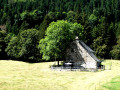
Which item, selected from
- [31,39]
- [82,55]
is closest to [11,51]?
[31,39]

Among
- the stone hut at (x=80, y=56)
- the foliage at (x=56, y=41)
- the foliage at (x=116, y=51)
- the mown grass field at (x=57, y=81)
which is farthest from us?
the foliage at (x=116, y=51)

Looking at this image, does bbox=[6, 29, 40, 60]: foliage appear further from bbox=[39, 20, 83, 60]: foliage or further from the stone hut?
the stone hut

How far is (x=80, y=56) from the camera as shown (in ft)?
180

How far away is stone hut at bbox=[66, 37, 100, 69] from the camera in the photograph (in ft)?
174

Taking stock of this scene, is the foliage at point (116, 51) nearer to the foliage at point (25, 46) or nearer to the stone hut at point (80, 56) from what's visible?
the stone hut at point (80, 56)

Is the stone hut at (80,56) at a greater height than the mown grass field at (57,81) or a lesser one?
greater

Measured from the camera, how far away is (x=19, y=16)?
161375 mm

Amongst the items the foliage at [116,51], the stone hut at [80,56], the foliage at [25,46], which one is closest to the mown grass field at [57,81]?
the stone hut at [80,56]

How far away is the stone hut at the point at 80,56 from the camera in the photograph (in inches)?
2088

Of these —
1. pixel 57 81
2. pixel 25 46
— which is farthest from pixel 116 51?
pixel 57 81

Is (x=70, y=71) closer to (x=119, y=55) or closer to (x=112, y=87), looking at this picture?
(x=112, y=87)

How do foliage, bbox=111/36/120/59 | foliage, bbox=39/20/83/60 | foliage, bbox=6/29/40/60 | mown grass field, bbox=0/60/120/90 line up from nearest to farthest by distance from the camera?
mown grass field, bbox=0/60/120/90 → foliage, bbox=39/20/83/60 → foliage, bbox=6/29/40/60 → foliage, bbox=111/36/120/59

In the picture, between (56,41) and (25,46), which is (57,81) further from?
(25,46)

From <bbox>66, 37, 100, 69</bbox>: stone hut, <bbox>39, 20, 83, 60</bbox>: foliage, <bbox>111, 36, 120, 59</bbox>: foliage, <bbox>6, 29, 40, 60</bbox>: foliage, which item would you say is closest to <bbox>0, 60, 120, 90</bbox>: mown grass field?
<bbox>66, 37, 100, 69</bbox>: stone hut
